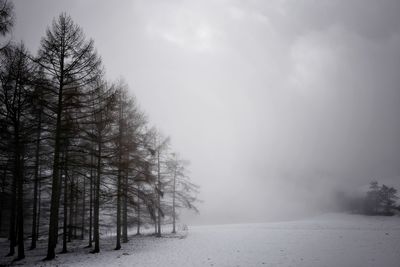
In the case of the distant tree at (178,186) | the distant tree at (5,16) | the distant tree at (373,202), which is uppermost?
the distant tree at (5,16)

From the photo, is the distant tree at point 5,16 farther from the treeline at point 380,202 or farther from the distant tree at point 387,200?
the distant tree at point 387,200

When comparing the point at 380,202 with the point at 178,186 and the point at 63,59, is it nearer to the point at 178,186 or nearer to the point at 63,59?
the point at 178,186

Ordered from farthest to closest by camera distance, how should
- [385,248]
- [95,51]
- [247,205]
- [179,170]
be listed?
[247,205] → [179,170] → [385,248] → [95,51]

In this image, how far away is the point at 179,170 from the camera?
100 ft

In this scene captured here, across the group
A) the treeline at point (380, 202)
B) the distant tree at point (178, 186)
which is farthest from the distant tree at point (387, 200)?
the distant tree at point (178, 186)

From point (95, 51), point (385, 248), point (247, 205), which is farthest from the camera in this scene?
point (247, 205)

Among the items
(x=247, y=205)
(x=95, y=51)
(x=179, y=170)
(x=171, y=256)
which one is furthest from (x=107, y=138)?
(x=247, y=205)

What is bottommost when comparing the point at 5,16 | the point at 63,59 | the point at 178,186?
the point at 178,186

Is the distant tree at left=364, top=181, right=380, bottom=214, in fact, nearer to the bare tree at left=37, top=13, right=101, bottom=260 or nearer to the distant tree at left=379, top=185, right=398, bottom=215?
the distant tree at left=379, top=185, right=398, bottom=215

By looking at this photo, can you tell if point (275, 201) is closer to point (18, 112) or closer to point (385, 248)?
point (385, 248)

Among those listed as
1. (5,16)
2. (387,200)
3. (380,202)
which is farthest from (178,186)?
(380,202)

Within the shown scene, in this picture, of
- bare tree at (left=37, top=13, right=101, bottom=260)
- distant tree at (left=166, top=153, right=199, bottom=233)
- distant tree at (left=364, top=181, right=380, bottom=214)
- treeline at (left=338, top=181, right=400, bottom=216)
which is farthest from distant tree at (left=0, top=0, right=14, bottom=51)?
distant tree at (left=364, top=181, right=380, bottom=214)

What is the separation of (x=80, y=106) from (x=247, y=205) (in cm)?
12738

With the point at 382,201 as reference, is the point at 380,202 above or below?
below
